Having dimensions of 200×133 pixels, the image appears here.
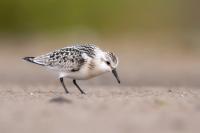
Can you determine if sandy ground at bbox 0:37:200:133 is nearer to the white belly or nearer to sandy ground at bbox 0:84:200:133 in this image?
sandy ground at bbox 0:84:200:133

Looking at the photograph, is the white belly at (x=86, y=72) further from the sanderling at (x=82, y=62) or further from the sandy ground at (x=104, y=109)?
the sandy ground at (x=104, y=109)

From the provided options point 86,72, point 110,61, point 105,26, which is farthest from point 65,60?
point 105,26

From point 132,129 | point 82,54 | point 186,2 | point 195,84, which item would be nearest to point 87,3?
point 186,2

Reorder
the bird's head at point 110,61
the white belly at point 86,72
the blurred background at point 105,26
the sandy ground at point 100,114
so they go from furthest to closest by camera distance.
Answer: the blurred background at point 105,26, the bird's head at point 110,61, the white belly at point 86,72, the sandy ground at point 100,114

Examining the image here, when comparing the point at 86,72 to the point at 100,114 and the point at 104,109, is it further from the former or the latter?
the point at 100,114

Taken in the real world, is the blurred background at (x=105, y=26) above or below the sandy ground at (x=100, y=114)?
above

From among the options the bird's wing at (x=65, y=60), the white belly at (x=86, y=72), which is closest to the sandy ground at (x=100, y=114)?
the white belly at (x=86, y=72)
